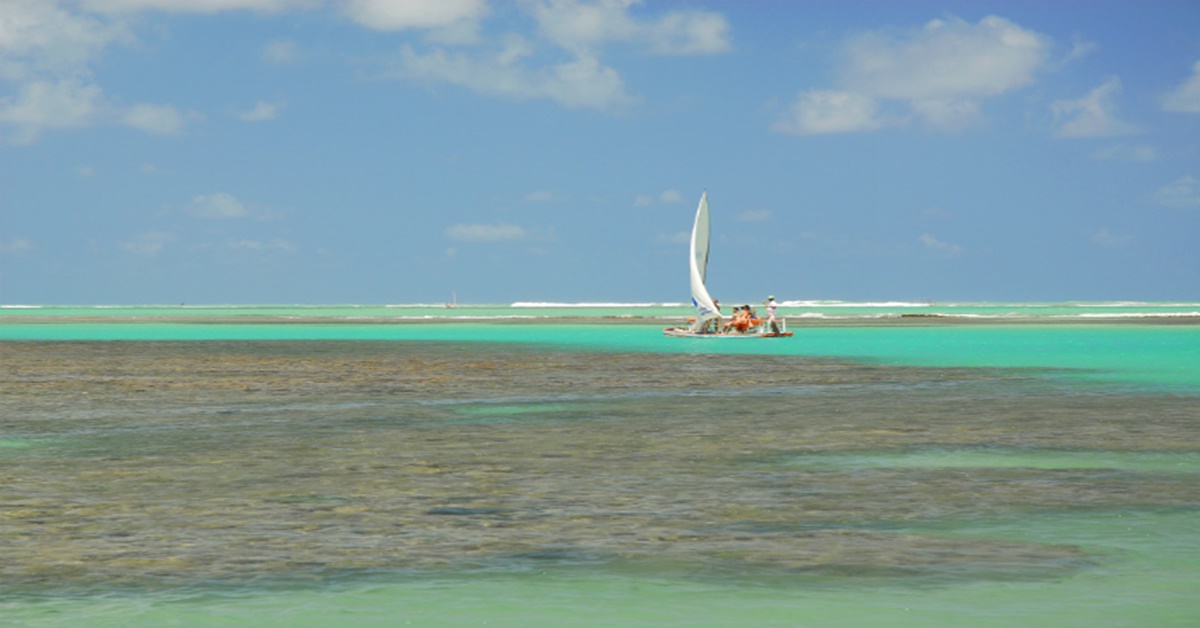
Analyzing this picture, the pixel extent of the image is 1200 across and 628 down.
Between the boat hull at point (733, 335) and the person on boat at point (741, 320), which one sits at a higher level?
the person on boat at point (741, 320)

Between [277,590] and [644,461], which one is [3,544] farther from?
[644,461]

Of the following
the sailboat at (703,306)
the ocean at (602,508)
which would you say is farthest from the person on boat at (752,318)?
the ocean at (602,508)

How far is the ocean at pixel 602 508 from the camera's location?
10.2 m

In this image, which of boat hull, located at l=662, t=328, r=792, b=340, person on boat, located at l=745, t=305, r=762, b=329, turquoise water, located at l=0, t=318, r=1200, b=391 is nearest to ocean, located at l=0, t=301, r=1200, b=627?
turquoise water, located at l=0, t=318, r=1200, b=391

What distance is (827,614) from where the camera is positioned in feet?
32.1

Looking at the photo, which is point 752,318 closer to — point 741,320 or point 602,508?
point 741,320

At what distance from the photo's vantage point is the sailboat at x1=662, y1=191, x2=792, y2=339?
72250 millimetres

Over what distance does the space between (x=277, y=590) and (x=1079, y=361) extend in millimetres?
39628

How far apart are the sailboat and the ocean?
4058 cm

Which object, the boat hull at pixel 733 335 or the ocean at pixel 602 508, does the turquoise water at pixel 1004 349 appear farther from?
the ocean at pixel 602 508

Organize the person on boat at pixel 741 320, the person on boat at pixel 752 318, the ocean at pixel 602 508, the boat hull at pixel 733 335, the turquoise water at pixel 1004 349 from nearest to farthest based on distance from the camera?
the ocean at pixel 602 508 < the turquoise water at pixel 1004 349 < the boat hull at pixel 733 335 < the person on boat at pixel 741 320 < the person on boat at pixel 752 318

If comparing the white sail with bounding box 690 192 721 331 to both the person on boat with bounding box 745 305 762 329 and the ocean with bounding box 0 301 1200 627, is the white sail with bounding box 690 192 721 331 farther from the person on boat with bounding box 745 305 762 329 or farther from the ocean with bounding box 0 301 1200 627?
the ocean with bounding box 0 301 1200 627

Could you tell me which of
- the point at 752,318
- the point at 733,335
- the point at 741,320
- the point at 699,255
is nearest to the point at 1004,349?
the point at 733,335

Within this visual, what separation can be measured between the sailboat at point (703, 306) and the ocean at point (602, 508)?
133ft
